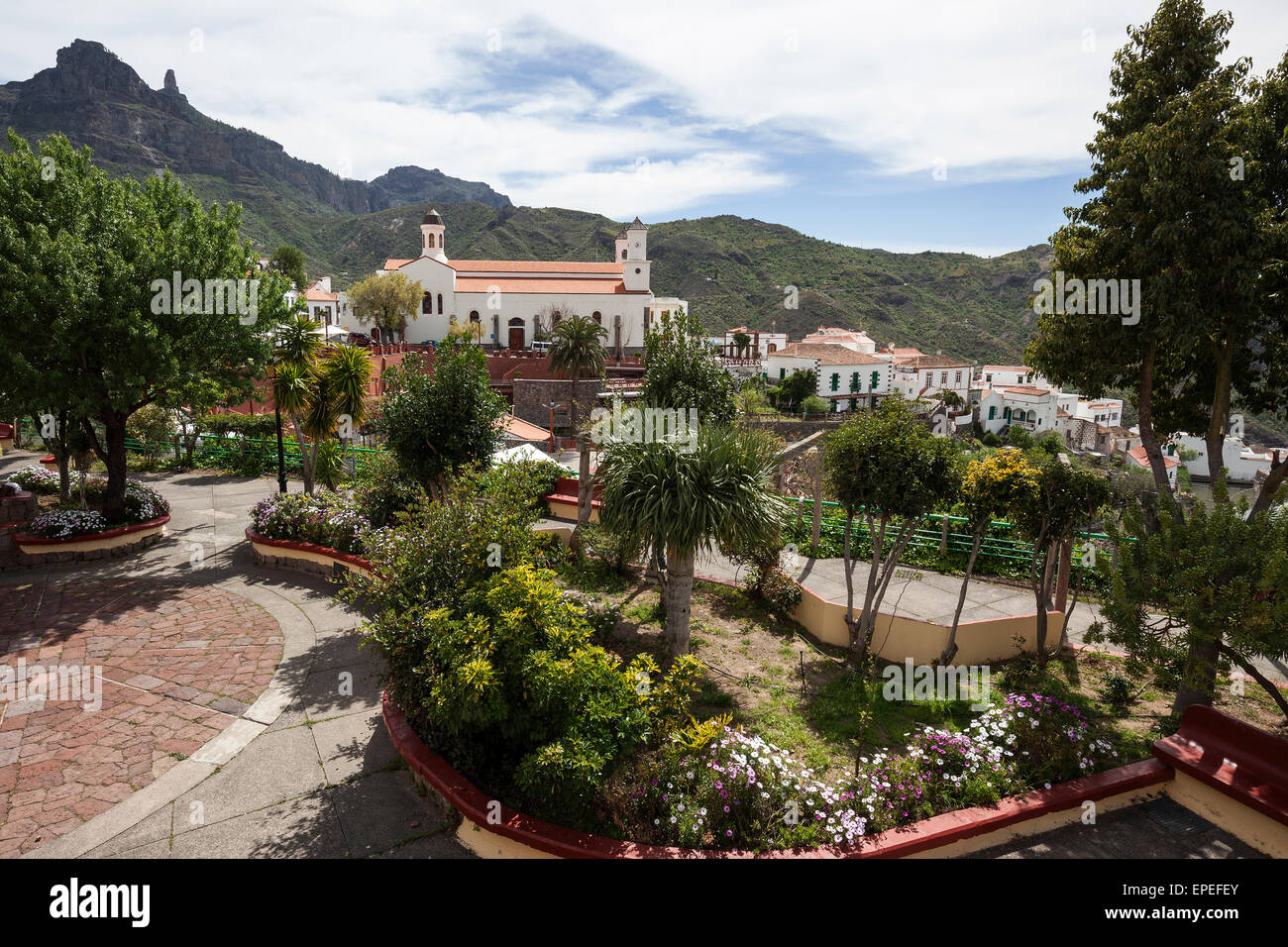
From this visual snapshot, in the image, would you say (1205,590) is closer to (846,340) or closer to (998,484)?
(998,484)

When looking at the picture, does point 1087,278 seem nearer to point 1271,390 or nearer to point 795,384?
point 1271,390

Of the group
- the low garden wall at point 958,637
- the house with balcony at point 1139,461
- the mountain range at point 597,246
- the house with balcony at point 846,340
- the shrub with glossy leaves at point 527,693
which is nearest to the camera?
the shrub with glossy leaves at point 527,693

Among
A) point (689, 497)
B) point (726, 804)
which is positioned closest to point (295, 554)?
point (689, 497)

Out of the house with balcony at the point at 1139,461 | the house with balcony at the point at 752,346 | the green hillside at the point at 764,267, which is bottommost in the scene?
the house with balcony at the point at 1139,461

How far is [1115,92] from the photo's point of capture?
28.4 feet

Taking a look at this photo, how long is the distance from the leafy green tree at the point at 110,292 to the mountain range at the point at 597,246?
70.0 metres

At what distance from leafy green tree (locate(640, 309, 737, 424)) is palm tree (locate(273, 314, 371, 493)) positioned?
6781 millimetres

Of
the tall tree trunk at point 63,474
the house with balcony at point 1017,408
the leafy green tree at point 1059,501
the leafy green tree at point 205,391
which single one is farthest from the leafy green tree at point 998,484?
the house with balcony at point 1017,408

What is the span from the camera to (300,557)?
38.3ft

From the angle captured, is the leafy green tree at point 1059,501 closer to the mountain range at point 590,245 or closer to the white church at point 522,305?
the white church at point 522,305

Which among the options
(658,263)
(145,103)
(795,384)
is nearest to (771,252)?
Answer: (658,263)

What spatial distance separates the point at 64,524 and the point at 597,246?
355 feet

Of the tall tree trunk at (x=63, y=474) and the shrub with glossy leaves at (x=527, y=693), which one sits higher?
the tall tree trunk at (x=63, y=474)

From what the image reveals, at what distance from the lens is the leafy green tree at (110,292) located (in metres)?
10.8
